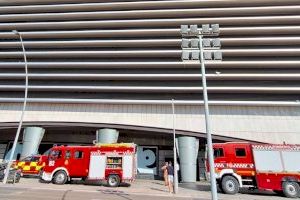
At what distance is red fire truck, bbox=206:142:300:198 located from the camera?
19.0 meters

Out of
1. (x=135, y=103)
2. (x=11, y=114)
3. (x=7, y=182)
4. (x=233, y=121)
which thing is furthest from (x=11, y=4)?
(x=233, y=121)

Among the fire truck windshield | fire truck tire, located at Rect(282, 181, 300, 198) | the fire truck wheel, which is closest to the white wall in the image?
the fire truck windshield

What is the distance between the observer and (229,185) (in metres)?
19.5

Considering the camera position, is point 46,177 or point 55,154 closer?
point 46,177

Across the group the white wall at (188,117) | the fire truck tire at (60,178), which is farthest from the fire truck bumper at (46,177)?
the white wall at (188,117)

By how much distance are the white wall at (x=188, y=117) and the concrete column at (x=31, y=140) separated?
56.1 inches

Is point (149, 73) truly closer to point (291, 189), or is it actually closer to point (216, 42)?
point (291, 189)

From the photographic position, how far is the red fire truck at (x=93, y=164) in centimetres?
2169

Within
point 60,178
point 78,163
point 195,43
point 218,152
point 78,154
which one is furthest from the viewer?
point 78,154

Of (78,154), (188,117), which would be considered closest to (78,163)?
(78,154)

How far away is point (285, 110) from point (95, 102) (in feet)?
76.6

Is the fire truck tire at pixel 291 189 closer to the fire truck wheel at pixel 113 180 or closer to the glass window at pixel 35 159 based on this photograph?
the fire truck wheel at pixel 113 180

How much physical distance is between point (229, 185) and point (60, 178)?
12884 mm

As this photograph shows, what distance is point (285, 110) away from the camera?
33.3m
